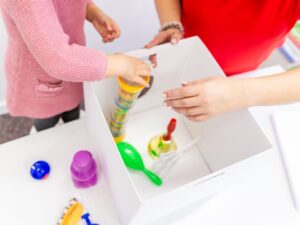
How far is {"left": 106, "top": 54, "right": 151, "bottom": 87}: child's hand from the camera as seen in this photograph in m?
0.50

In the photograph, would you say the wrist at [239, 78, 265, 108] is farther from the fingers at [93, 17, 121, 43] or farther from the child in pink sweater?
the fingers at [93, 17, 121, 43]

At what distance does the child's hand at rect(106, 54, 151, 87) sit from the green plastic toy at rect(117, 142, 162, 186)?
0.13 m

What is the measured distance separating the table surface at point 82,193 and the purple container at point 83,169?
0.06ft

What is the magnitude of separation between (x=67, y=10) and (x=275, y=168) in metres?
0.52

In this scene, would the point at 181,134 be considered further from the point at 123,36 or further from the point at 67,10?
the point at 123,36

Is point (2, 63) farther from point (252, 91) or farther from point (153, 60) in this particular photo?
point (252, 91)

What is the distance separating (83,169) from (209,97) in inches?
10.0

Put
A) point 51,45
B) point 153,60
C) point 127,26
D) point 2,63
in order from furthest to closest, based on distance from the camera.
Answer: point 127,26 < point 2,63 < point 153,60 < point 51,45

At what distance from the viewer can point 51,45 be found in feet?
1.42

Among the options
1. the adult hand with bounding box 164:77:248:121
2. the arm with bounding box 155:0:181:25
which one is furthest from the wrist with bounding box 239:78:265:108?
the arm with bounding box 155:0:181:25

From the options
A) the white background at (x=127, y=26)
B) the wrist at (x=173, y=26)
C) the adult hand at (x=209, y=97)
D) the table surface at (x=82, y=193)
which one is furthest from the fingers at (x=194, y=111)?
the white background at (x=127, y=26)

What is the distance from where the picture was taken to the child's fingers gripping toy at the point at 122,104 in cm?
57

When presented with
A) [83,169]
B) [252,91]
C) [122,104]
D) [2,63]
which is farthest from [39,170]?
[2,63]

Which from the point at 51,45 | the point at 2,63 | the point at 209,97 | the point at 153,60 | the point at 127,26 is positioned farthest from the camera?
the point at 127,26
